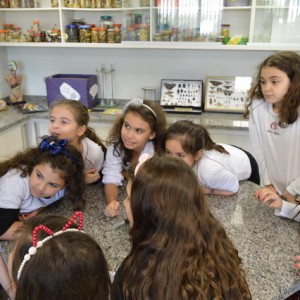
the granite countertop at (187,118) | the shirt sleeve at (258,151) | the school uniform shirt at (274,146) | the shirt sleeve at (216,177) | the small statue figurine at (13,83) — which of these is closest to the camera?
the shirt sleeve at (216,177)

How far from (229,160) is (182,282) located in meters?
0.98

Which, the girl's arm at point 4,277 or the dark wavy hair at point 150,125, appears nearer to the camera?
the girl's arm at point 4,277

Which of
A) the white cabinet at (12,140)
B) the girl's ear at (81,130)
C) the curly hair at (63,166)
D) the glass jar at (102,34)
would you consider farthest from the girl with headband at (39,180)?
the glass jar at (102,34)

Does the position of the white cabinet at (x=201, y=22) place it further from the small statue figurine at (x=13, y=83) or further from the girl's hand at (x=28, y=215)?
the girl's hand at (x=28, y=215)

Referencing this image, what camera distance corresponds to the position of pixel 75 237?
0.77 m

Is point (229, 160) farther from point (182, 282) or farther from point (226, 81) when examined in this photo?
point (226, 81)

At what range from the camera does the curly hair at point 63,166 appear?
4.31ft

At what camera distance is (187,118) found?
9.10 ft

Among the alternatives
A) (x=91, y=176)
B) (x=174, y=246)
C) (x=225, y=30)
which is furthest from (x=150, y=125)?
(x=225, y=30)

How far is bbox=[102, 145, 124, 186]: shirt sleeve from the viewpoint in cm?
151

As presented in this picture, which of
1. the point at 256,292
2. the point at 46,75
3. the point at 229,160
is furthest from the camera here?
the point at 46,75

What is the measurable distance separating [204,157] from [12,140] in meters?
1.79

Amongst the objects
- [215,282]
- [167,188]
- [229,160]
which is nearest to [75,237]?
[167,188]

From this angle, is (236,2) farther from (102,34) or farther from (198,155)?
(198,155)
